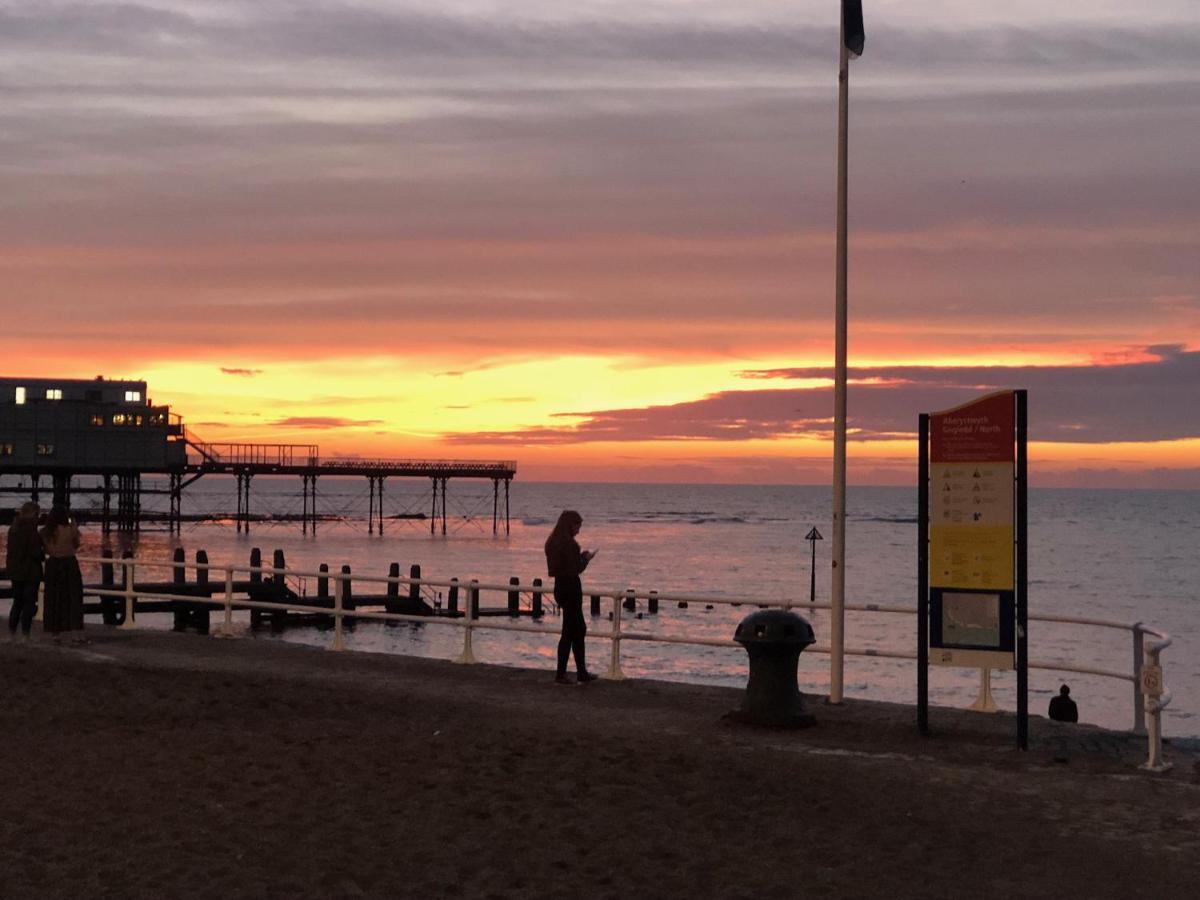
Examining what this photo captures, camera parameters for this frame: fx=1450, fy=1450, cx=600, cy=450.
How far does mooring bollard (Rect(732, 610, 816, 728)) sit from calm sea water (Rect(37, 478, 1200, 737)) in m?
19.3

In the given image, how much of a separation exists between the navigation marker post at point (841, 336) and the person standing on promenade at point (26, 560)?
37.5 feet

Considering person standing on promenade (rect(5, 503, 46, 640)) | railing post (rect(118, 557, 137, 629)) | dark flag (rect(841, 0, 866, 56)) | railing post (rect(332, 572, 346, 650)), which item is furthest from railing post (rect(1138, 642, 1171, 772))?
railing post (rect(118, 557, 137, 629))

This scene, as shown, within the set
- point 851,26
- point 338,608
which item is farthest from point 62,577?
point 851,26

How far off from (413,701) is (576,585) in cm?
217

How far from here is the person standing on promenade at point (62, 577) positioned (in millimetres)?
19438

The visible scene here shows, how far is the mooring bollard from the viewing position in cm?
A: 1284

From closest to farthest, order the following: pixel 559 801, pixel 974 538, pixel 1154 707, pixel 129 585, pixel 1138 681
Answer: pixel 559 801, pixel 1154 707, pixel 974 538, pixel 1138 681, pixel 129 585

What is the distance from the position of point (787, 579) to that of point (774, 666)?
69.4 meters

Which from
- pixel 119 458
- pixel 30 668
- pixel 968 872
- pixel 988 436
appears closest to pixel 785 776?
pixel 968 872

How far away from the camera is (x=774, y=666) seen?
13.1m

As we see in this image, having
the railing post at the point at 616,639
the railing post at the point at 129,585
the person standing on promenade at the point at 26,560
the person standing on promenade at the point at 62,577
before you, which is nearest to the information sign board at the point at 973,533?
the railing post at the point at 616,639

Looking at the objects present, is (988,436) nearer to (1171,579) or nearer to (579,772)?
(579,772)

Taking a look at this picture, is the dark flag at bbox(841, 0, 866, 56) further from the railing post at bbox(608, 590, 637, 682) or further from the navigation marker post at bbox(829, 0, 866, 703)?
the railing post at bbox(608, 590, 637, 682)

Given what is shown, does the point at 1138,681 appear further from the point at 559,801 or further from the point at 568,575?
the point at 568,575
